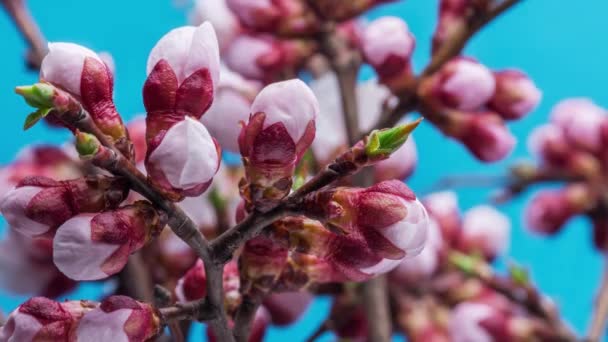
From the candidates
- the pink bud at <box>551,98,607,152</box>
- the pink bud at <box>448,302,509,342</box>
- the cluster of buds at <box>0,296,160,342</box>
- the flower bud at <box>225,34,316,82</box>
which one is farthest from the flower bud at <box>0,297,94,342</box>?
the pink bud at <box>551,98,607,152</box>

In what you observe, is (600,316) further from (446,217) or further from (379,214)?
(379,214)

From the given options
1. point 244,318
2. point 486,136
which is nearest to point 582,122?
point 486,136

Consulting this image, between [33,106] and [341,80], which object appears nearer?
[33,106]

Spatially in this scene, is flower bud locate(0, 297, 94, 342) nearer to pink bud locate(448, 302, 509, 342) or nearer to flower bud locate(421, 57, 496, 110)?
flower bud locate(421, 57, 496, 110)

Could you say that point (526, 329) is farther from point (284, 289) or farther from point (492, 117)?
point (284, 289)

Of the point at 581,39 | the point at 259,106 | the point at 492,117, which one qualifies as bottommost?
the point at 581,39

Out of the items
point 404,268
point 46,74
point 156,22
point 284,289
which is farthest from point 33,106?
point 156,22

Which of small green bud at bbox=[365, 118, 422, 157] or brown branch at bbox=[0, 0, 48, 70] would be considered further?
brown branch at bbox=[0, 0, 48, 70]
